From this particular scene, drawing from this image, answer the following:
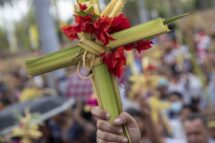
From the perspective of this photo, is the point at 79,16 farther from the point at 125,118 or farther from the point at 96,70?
the point at 125,118

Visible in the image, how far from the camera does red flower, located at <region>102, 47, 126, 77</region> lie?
197cm

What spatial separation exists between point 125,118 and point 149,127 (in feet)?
8.47

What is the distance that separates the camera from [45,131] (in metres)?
5.42

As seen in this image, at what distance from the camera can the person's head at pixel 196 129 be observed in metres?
4.58

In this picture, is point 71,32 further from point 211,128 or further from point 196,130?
point 211,128

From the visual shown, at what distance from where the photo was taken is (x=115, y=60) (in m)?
1.98

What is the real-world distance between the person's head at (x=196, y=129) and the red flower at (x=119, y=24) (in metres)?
2.76

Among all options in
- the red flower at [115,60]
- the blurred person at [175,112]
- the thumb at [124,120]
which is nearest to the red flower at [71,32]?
the red flower at [115,60]

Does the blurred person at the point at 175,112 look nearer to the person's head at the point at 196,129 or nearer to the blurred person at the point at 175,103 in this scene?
the blurred person at the point at 175,103

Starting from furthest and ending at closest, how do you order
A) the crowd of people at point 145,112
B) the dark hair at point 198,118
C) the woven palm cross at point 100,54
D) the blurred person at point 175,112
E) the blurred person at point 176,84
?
the blurred person at point 176,84 < the blurred person at point 175,112 < the dark hair at point 198,118 < the crowd of people at point 145,112 < the woven palm cross at point 100,54

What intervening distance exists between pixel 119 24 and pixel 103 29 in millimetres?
81

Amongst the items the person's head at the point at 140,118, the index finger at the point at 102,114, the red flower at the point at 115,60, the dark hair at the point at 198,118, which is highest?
the red flower at the point at 115,60

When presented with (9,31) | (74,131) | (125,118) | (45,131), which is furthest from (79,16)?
(9,31)

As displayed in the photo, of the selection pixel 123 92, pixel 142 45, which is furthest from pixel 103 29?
pixel 123 92
